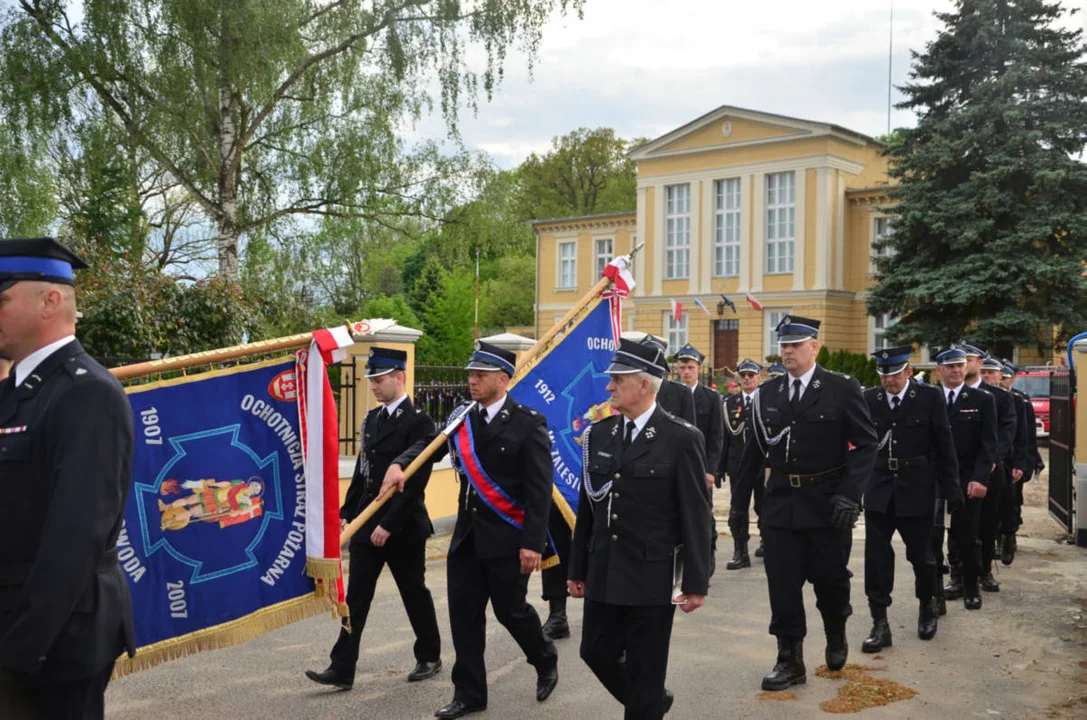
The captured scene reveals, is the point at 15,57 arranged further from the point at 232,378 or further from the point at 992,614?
the point at 992,614

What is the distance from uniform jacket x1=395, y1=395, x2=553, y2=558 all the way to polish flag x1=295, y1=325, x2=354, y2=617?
94 cm

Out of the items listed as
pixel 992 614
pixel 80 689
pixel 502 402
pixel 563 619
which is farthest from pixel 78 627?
pixel 992 614

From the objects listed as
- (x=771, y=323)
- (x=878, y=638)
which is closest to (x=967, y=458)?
(x=878, y=638)

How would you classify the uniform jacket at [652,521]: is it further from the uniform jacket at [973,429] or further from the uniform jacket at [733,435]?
the uniform jacket at [733,435]

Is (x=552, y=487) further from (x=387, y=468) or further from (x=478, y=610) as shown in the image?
(x=387, y=468)

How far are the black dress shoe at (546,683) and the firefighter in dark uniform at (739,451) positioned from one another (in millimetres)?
4558

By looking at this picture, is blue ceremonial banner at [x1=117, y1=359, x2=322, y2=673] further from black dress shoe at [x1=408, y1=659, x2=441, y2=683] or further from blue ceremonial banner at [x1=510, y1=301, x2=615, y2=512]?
blue ceremonial banner at [x1=510, y1=301, x2=615, y2=512]

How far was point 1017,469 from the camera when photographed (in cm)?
1108

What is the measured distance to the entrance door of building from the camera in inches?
1789

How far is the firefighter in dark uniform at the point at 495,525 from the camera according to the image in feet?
19.4

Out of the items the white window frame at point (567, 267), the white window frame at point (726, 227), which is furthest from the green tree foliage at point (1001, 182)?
the white window frame at point (567, 267)

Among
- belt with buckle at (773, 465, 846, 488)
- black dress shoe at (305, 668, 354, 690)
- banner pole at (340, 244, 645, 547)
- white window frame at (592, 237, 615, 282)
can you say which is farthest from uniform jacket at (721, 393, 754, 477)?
white window frame at (592, 237, 615, 282)

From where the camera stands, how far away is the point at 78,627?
116 inches

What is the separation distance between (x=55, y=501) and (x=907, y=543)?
21.7ft
